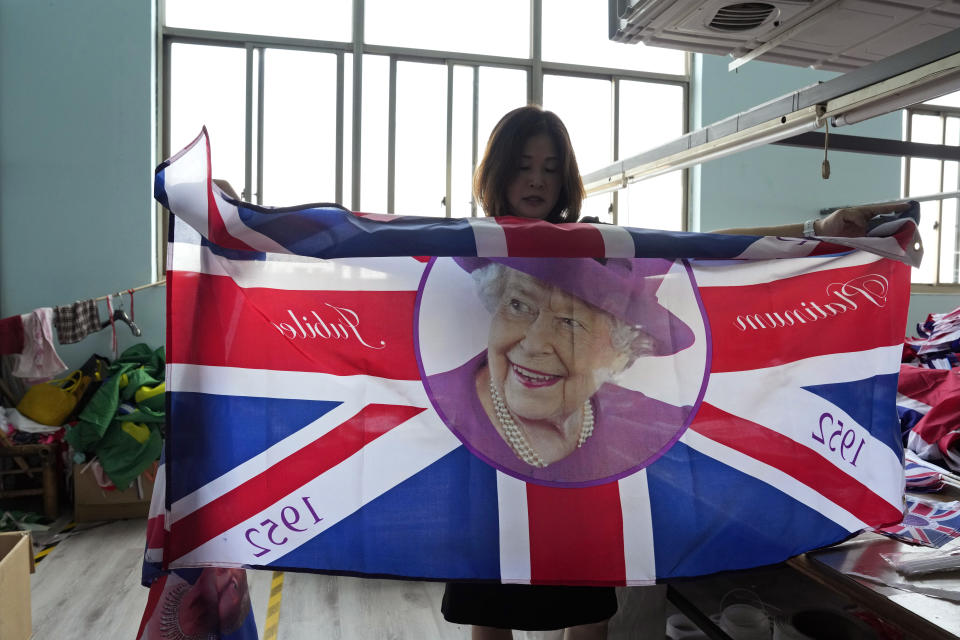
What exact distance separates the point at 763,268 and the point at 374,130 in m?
4.04

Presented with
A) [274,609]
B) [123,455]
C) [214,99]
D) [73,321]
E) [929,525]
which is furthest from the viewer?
[214,99]

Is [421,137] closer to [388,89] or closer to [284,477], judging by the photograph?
[388,89]

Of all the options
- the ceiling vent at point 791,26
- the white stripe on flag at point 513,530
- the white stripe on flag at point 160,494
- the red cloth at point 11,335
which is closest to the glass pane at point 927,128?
the ceiling vent at point 791,26

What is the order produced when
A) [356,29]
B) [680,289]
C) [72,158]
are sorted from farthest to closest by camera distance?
→ [356,29] < [72,158] < [680,289]

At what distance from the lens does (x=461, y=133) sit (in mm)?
4980

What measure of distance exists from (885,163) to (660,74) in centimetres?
213

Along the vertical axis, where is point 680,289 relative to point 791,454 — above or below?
above

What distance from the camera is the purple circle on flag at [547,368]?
115cm

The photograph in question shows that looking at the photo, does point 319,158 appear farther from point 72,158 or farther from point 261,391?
point 261,391

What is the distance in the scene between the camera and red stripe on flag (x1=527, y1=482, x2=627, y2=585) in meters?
1.12

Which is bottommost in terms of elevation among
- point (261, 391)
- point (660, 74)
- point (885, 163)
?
point (261, 391)

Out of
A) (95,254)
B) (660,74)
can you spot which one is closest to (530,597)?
(95,254)

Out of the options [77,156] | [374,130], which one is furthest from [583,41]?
[77,156]

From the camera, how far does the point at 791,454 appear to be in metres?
1.24
